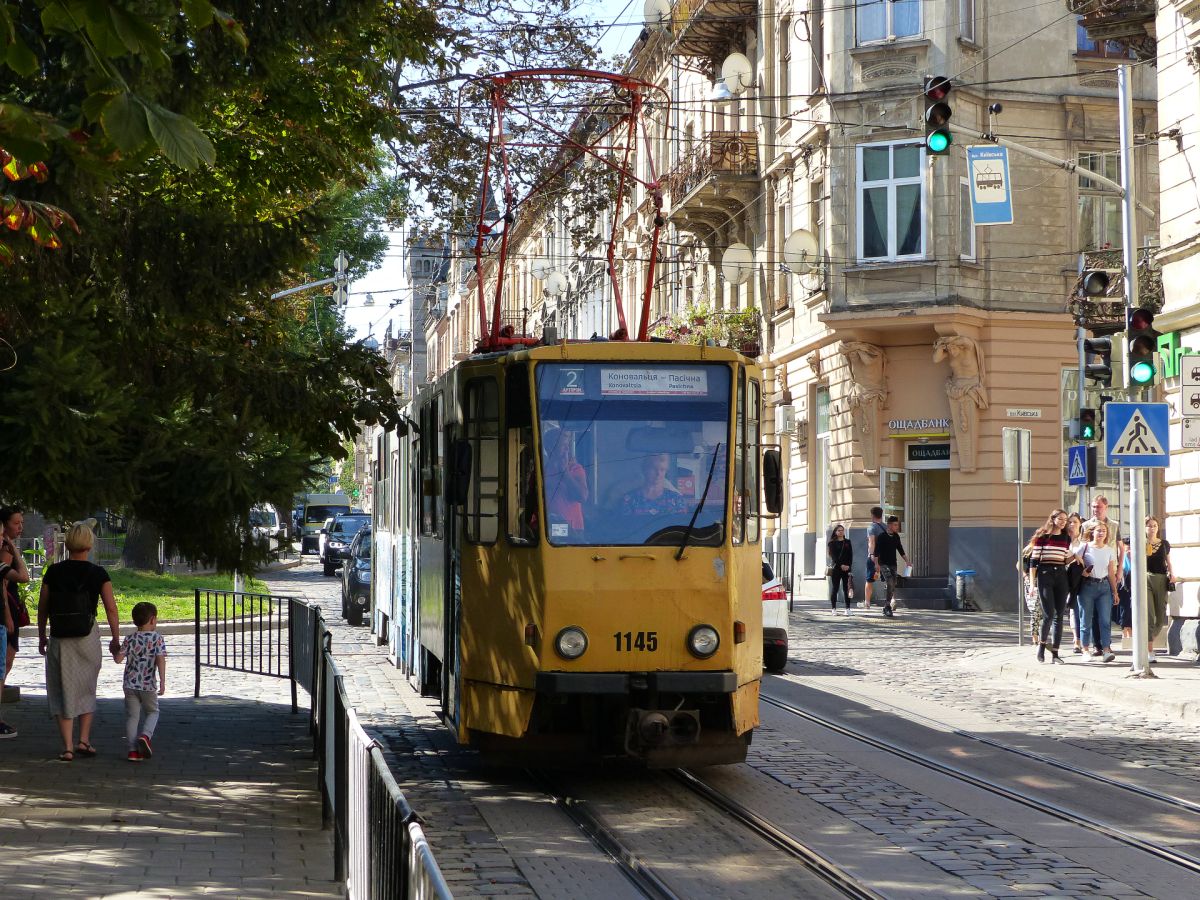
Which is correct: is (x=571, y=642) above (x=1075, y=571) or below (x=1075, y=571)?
below

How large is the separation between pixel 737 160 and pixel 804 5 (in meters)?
4.35

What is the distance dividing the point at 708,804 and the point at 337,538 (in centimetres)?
4167

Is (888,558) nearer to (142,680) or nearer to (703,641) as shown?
(142,680)

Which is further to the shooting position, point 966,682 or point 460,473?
point 966,682

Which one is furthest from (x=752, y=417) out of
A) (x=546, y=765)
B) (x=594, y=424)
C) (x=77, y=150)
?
(x=77, y=150)

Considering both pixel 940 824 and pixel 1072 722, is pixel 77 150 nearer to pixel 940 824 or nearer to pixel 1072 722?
pixel 940 824

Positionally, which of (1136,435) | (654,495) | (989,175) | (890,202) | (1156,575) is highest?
(890,202)

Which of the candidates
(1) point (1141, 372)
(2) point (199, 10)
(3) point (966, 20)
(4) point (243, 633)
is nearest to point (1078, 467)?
(1) point (1141, 372)

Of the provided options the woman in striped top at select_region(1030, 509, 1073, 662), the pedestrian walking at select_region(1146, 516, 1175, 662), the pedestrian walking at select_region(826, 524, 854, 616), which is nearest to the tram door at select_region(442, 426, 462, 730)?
the woman in striped top at select_region(1030, 509, 1073, 662)

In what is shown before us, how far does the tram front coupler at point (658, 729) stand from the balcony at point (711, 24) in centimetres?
3005

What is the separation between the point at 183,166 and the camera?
158 inches

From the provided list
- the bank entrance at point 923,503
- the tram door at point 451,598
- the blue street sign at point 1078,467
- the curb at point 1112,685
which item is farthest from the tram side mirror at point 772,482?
the bank entrance at point 923,503

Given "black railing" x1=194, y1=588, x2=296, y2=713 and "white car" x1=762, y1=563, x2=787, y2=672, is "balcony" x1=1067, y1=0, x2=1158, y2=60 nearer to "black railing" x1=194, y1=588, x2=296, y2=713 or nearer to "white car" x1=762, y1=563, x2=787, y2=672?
"white car" x1=762, y1=563, x2=787, y2=672

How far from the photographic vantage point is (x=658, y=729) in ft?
34.8
